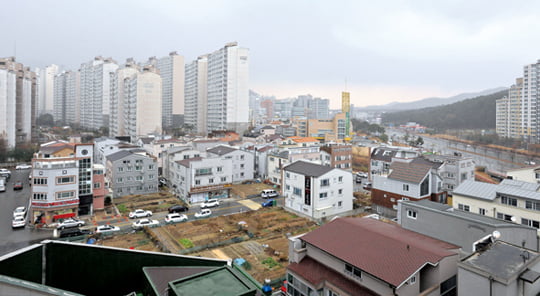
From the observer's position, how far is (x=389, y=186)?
24078 mm

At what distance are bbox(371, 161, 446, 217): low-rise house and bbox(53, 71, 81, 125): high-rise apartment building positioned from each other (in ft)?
315

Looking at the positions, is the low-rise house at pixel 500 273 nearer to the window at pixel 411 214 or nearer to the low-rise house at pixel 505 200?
the window at pixel 411 214

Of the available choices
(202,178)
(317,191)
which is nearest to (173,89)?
(202,178)

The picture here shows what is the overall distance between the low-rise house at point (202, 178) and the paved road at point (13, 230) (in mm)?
10460

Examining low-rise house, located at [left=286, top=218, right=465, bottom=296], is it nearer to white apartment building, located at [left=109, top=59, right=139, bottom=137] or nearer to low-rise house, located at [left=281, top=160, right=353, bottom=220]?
low-rise house, located at [left=281, top=160, right=353, bottom=220]

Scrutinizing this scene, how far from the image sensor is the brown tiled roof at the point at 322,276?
9.23 m

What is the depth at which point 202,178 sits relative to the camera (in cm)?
2800

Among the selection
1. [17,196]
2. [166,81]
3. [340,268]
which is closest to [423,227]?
[340,268]

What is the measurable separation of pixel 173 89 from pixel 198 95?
1471cm

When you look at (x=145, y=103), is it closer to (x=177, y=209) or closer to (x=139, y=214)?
(x=177, y=209)

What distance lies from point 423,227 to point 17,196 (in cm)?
3348

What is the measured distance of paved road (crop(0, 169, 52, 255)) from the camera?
59.4 ft

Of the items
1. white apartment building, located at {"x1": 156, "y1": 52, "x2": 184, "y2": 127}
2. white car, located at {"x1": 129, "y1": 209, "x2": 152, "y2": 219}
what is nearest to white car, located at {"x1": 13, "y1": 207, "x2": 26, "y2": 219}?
white car, located at {"x1": 129, "y1": 209, "x2": 152, "y2": 219}

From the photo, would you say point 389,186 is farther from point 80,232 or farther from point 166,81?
point 166,81
